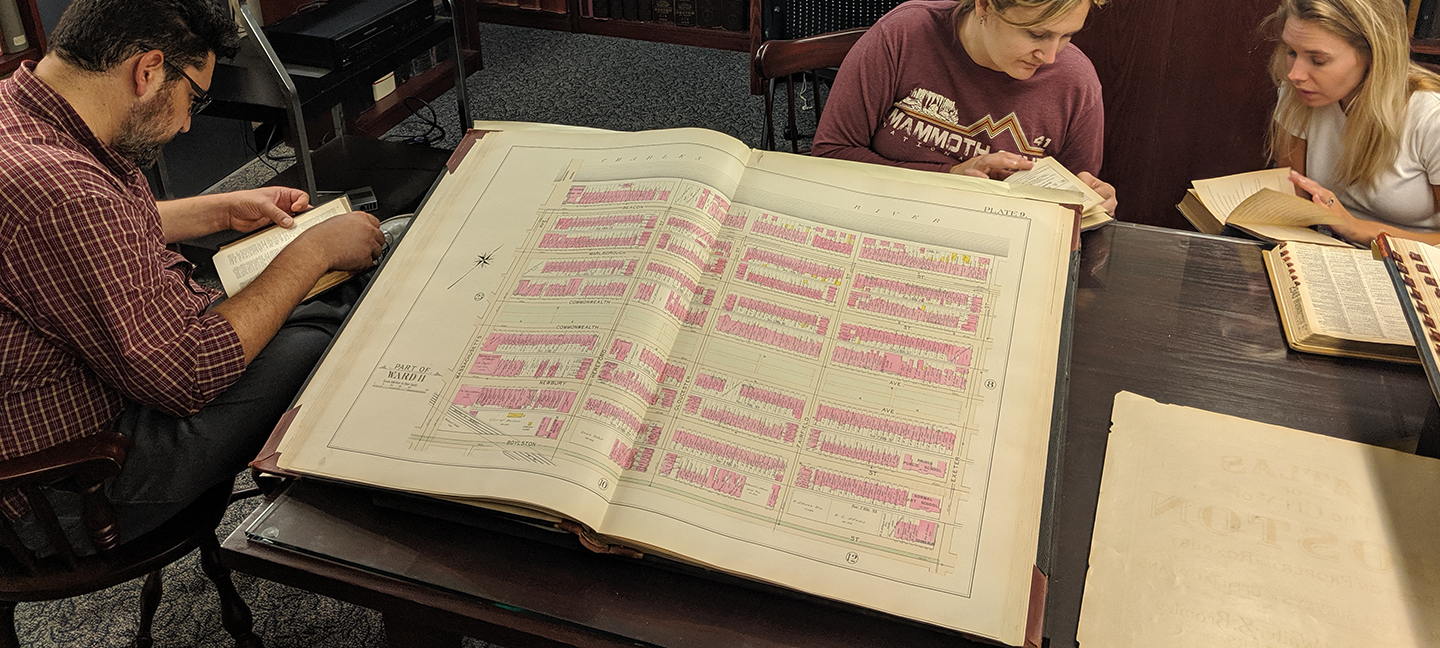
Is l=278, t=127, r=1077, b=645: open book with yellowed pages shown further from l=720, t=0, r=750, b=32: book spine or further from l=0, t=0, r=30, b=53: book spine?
l=720, t=0, r=750, b=32: book spine

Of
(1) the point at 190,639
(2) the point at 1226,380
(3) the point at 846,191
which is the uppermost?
(3) the point at 846,191

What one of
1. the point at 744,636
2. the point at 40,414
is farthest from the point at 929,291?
the point at 40,414

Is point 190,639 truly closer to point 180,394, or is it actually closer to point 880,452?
point 180,394

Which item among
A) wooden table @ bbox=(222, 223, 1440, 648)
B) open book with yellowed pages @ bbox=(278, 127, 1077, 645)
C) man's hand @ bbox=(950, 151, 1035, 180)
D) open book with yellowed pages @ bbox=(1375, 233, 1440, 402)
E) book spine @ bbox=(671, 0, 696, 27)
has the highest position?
open book with yellowed pages @ bbox=(1375, 233, 1440, 402)

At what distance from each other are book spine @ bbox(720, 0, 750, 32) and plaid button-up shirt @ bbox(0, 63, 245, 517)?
3.06 m

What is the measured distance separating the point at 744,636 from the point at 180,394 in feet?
2.35

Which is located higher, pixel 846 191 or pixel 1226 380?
pixel 846 191

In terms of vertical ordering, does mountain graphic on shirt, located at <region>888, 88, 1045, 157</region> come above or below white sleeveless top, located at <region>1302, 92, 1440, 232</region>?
above

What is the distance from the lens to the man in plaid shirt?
3.27ft

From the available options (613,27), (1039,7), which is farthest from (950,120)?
(613,27)

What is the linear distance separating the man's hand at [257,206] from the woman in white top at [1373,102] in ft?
5.00

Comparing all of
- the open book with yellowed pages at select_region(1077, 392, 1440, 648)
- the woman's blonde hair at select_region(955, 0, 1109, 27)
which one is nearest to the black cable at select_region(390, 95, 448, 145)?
the woman's blonde hair at select_region(955, 0, 1109, 27)

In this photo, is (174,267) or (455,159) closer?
(455,159)

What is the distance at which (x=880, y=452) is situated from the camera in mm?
717
